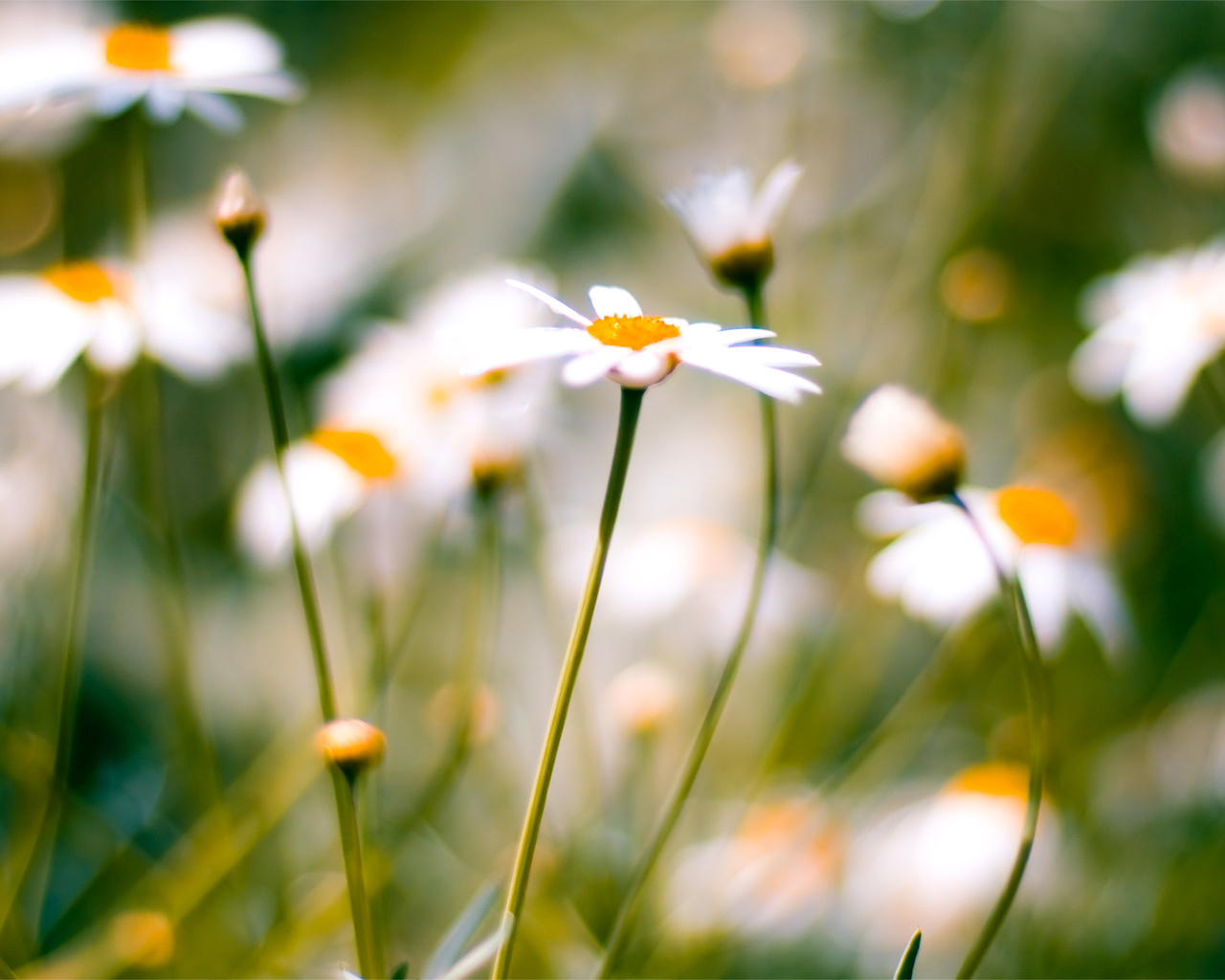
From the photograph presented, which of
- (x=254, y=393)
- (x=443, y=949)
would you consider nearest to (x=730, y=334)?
(x=443, y=949)

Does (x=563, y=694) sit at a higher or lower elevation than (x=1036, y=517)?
lower

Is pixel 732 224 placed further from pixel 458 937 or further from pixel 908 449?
pixel 458 937

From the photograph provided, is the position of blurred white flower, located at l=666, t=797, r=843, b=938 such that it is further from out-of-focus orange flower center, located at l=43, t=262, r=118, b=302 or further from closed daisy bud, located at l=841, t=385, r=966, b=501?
out-of-focus orange flower center, located at l=43, t=262, r=118, b=302

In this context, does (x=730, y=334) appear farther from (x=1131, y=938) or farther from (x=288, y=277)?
(x=288, y=277)

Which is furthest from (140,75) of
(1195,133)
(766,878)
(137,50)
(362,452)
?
(1195,133)

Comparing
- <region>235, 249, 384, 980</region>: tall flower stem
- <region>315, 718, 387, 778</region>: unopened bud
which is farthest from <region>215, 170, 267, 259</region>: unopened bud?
<region>315, 718, 387, 778</region>: unopened bud

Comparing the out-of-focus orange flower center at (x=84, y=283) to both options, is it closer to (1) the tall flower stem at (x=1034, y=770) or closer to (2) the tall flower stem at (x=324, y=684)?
(2) the tall flower stem at (x=324, y=684)

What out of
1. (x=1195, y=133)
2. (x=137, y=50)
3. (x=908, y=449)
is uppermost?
(x=1195, y=133)

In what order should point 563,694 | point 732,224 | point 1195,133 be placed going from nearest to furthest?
point 563,694 < point 732,224 < point 1195,133
